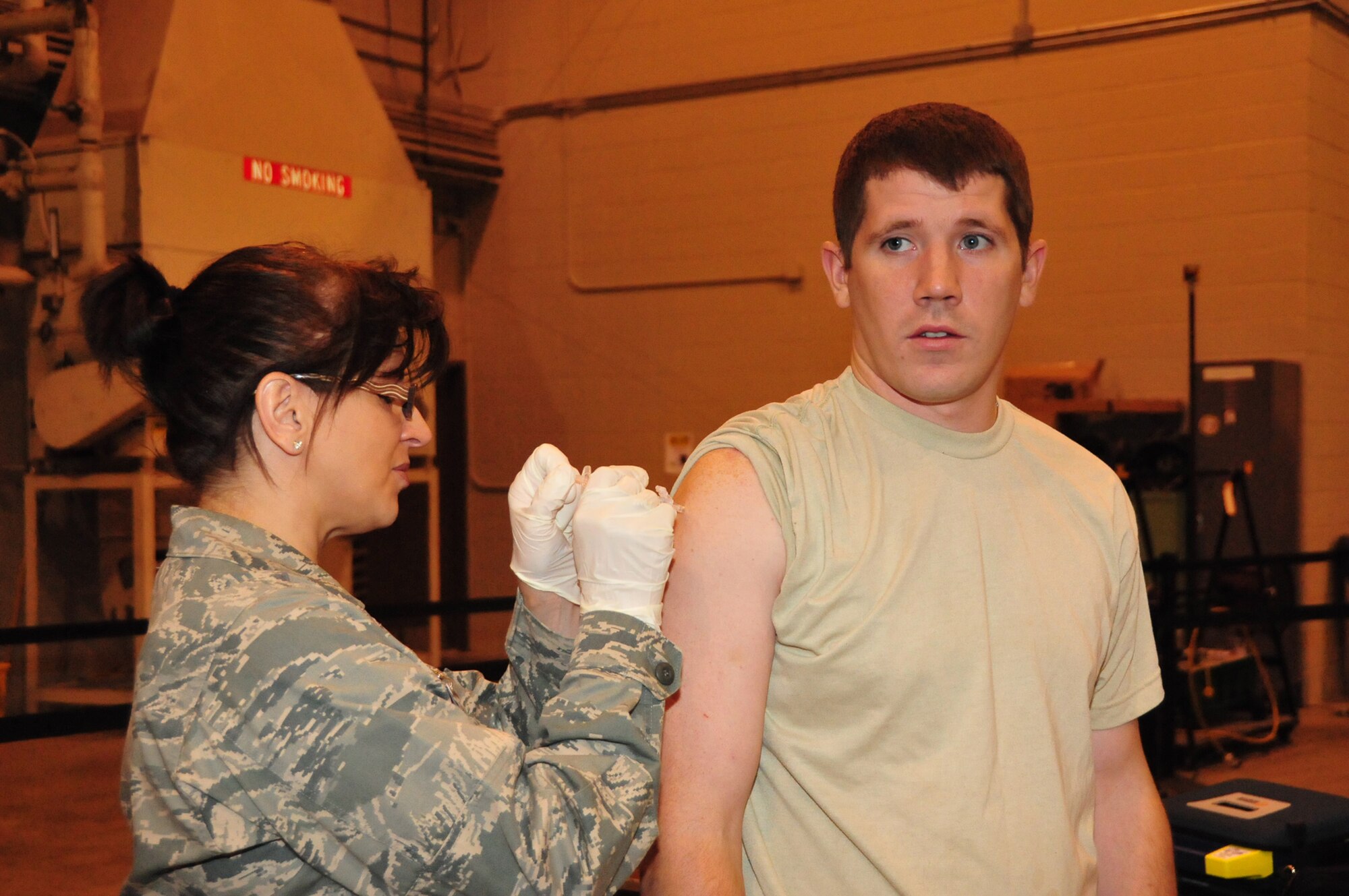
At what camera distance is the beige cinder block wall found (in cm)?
641

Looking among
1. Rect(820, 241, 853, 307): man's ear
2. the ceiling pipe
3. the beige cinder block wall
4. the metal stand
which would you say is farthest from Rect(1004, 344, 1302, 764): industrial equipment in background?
the ceiling pipe

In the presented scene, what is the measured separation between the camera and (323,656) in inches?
41.9

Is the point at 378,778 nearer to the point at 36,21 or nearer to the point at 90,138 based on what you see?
the point at 90,138

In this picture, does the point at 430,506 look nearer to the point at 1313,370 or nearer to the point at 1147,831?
the point at 1313,370

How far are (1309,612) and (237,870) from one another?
3589mm

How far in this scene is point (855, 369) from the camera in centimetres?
149

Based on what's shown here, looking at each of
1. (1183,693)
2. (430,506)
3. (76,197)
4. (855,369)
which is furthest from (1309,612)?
(76,197)

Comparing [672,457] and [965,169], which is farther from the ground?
[965,169]

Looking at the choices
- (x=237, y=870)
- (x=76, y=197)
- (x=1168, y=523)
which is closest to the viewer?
(x=237, y=870)

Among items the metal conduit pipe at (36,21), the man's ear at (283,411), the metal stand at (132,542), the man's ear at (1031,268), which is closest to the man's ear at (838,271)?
the man's ear at (1031,268)

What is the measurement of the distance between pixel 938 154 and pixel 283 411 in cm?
76

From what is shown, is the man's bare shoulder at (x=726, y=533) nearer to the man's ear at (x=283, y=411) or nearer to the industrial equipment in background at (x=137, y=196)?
the man's ear at (x=283, y=411)

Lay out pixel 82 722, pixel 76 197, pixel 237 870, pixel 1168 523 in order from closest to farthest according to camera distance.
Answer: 1. pixel 237 870
2. pixel 82 722
3. pixel 76 197
4. pixel 1168 523

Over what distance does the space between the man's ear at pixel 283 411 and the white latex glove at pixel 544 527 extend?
0.29 meters
